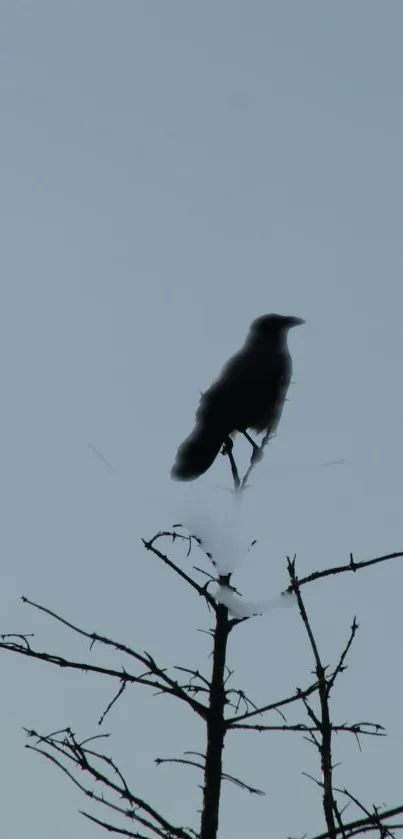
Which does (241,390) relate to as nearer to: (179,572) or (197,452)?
(197,452)

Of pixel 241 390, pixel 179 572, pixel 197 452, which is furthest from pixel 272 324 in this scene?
pixel 179 572

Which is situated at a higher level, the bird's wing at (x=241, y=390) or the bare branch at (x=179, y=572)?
the bird's wing at (x=241, y=390)

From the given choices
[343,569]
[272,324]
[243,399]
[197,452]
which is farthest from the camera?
[272,324]

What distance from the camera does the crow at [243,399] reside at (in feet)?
23.0

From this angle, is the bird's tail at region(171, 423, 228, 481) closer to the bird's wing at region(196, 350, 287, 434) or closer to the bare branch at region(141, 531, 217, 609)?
the bird's wing at region(196, 350, 287, 434)

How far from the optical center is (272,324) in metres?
8.88

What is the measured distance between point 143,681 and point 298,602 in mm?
558

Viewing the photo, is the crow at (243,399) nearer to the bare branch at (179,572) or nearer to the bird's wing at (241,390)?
the bird's wing at (241,390)

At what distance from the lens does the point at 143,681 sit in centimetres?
396

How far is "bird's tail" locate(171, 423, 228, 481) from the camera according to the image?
682 centimetres

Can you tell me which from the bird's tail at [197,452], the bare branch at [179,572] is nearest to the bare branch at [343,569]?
the bare branch at [179,572]

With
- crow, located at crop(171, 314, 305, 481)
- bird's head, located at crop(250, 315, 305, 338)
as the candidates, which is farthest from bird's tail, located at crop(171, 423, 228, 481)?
bird's head, located at crop(250, 315, 305, 338)

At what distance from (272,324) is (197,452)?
2106 mm

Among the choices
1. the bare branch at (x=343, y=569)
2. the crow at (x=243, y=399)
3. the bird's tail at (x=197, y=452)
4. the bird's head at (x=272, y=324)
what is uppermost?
the bird's head at (x=272, y=324)
